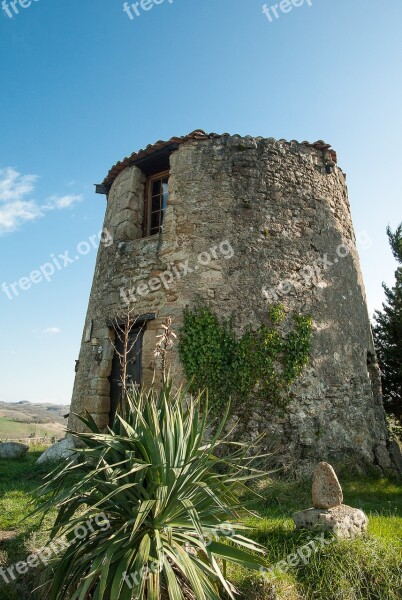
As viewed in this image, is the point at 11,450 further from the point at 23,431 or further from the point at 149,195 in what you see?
the point at 23,431

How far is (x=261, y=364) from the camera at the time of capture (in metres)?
6.15

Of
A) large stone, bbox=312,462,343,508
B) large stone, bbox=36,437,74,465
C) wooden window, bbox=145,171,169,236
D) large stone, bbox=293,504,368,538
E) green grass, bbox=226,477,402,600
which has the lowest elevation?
green grass, bbox=226,477,402,600

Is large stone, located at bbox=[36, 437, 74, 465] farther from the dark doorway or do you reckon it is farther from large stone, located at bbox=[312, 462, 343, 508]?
large stone, located at bbox=[312, 462, 343, 508]

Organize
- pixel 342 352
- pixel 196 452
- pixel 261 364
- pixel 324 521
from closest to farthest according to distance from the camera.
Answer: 1. pixel 196 452
2. pixel 324 521
3. pixel 261 364
4. pixel 342 352

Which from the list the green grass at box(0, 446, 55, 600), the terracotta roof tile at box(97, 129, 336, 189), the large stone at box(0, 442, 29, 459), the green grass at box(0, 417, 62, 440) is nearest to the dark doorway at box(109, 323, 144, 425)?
the green grass at box(0, 446, 55, 600)

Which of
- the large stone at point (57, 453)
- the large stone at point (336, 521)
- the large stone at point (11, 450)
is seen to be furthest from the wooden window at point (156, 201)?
the large stone at point (336, 521)

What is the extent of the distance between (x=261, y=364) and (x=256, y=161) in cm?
357

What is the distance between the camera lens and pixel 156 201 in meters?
7.88

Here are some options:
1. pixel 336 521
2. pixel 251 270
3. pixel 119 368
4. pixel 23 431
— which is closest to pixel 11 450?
pixel 119 368

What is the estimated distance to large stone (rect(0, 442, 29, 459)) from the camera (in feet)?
25.2

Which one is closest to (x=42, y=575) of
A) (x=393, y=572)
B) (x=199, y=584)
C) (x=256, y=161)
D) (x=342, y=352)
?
(x=199, y=584)

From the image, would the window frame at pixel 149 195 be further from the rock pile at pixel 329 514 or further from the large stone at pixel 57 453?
the rock pile at pixel 329 514

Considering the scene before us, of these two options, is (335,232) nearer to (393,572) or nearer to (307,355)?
(307,355)

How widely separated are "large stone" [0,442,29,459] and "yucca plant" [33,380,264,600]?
5595 millimetres
